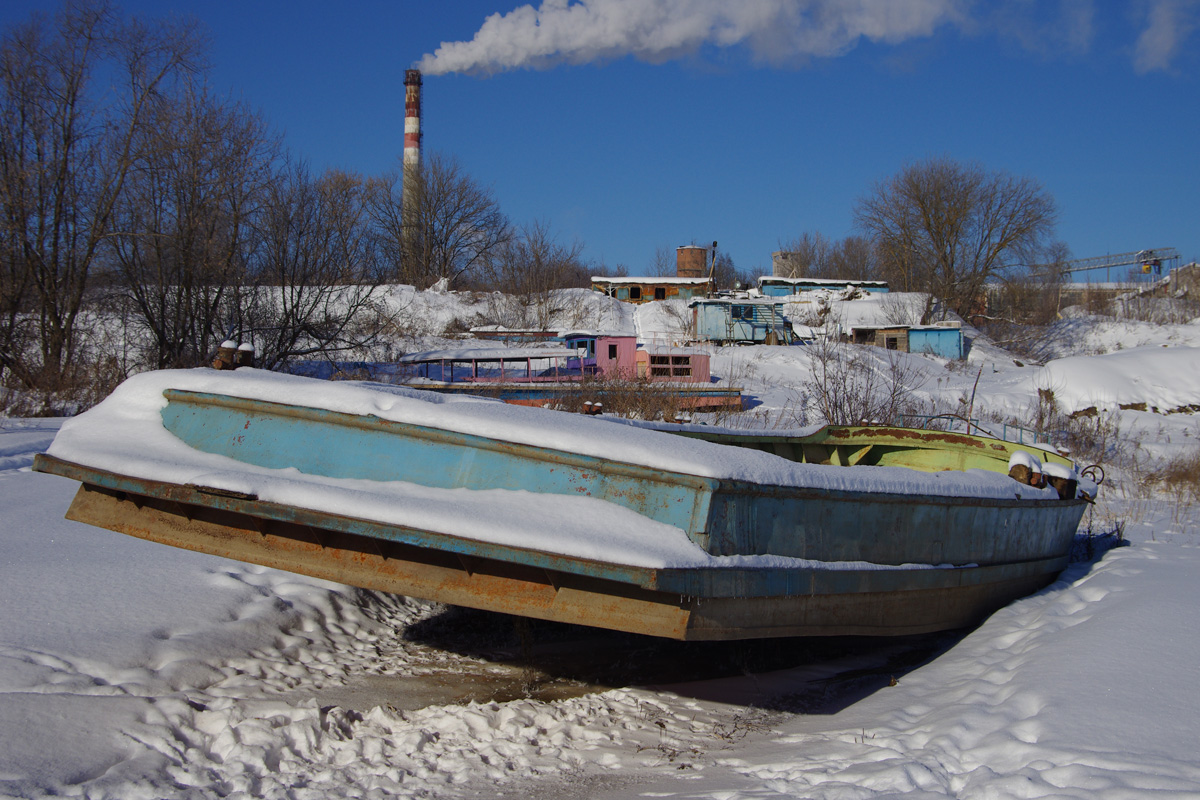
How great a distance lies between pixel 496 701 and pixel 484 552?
1.38m

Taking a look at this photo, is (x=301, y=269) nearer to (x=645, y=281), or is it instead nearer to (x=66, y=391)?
(x=66, y=391)

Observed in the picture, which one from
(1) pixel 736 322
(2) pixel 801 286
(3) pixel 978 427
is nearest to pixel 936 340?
(1) pixel 736 322

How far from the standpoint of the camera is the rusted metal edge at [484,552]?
11.6 feet

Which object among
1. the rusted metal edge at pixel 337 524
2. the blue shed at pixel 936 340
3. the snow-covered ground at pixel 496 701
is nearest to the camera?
the snow-covered ground at pixel 496 701

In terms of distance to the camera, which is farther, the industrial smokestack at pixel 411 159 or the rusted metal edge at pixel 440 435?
the industrial smokestack at pixel 411 159

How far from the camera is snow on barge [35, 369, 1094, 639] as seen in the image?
12.1 ft

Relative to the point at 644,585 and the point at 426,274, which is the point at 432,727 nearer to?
the point at 644,585

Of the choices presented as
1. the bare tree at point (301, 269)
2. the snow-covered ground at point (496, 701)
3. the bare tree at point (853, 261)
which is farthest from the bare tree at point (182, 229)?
the bare tree at point (853, 261)

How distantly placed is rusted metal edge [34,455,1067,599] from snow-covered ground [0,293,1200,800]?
0.76 meters

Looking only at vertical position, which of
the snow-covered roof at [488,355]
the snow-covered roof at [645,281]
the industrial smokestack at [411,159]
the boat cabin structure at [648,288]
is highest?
the industrial smokestack at [411,159]

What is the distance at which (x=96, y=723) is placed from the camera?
3.45m

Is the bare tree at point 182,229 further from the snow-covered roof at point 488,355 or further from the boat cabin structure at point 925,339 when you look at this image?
the boat cabin structure at point 925,339

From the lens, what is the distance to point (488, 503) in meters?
3.79

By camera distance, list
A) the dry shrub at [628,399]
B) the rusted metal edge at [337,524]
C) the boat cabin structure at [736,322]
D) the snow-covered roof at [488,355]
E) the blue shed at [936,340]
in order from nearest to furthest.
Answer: the rusted metal edge at [337,524]
the dry shrub at [628,399]
the snow-covered roof at [488,355]
the blue shed at [936,340]
the boat cabin structure at [736,322]
